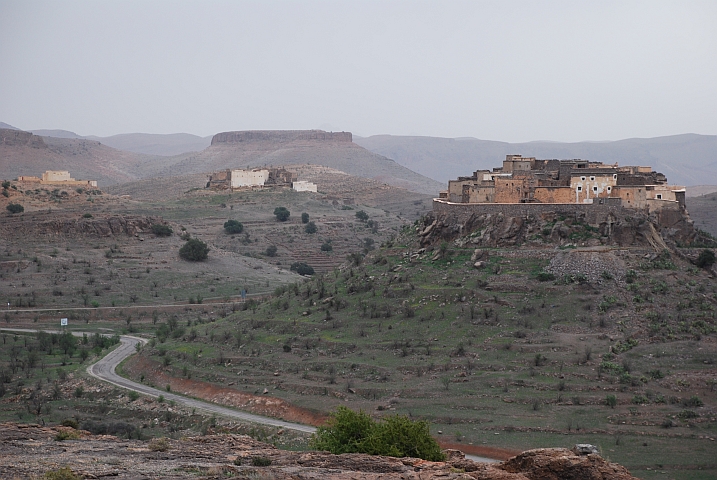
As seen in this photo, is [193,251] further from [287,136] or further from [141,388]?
[287,136]

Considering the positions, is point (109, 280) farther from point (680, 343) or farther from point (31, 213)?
point (680, 343)

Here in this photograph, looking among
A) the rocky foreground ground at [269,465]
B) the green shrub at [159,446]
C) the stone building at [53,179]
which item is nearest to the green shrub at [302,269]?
the stone building at [53,179]

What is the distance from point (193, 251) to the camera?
63.8 metres

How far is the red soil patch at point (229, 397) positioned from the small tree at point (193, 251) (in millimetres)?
23297

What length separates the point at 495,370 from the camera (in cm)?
3219

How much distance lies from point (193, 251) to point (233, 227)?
11.8 metres

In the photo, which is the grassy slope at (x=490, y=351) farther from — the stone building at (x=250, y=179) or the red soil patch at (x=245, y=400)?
the stone building at (x=250, y=179)

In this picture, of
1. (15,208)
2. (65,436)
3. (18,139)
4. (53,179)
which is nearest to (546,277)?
(65,436)

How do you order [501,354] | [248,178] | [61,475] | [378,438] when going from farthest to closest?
[248,178]
[501,354]
[378,438]
[61,475]

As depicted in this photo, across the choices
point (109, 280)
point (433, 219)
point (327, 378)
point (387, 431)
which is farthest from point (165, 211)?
point (387, 431)

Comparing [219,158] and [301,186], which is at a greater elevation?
[219,158]

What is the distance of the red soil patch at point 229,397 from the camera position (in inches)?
1256

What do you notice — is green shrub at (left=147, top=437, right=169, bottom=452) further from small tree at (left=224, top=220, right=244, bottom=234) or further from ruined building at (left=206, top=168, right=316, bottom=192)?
ruined building at (left=206, top=168, right=316, bottom=192)

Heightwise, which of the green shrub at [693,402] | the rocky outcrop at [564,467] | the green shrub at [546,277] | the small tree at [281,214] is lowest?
the green shrub at [693,402]
